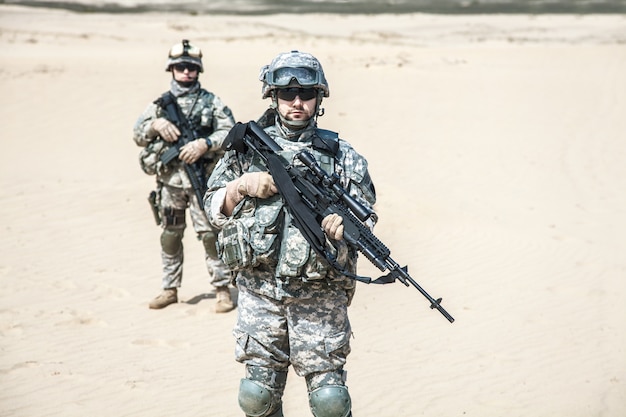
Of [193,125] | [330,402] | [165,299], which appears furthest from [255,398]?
[165,299]

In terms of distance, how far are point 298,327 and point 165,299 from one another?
12.7ft

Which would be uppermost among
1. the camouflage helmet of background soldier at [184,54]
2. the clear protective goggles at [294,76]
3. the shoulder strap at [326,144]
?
the clear protective goggles at [294,76]

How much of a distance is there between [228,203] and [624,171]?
11.8 m

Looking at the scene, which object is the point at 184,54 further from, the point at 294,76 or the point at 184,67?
the point at 294,76

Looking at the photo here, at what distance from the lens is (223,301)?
7523 millimetres

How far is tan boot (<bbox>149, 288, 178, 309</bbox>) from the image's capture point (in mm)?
7699

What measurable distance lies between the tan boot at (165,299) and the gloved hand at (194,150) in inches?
53.9

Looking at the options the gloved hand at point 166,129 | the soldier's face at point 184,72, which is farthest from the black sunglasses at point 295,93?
the soldier's face at point 184,72

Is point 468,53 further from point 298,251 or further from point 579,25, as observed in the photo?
point 298,251

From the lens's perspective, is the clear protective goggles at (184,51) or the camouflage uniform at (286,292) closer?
the camouflage uniform at (286,292)

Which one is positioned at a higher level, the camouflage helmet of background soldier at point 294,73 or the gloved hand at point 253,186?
the camouflage helmet of background soldier at point 294,73

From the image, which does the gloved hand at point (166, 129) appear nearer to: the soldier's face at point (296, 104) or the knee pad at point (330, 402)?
the soldier's face at point (296, 104)

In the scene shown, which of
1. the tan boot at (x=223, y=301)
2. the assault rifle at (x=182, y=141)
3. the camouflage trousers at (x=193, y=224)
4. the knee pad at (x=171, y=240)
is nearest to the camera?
the assault rifle at (x=182, y=141)

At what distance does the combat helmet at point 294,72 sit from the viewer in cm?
402
